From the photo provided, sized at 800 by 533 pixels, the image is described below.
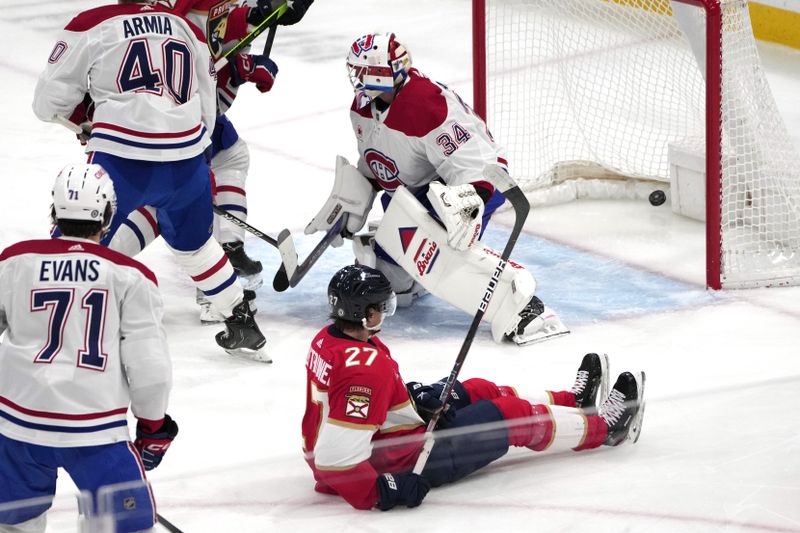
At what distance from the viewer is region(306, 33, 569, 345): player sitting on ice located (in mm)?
4086

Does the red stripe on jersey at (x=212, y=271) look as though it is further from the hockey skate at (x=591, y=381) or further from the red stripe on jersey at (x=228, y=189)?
the hockey skate at (x=591, y=381)

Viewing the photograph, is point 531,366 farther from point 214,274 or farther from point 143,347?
point 143,347

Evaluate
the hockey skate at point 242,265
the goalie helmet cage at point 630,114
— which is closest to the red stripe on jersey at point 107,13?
the hockey skate at point 242,265

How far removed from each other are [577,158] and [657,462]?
7.94ft

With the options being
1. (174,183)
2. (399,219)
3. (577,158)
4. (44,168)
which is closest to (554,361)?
(399,219)

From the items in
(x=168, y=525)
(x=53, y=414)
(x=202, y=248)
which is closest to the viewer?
(x=53, y=414)

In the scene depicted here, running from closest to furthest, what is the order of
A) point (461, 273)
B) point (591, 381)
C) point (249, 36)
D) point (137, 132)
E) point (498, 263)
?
point (591, 381) < point (137, 132) < point (498, 263) < point (461, 273) < point (249, 36)

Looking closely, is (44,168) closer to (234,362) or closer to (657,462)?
(234,362)

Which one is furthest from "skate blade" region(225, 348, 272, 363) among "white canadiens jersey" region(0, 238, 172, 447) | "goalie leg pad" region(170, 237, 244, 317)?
"white canadiens jersey" region(0, 238, 172, 447)

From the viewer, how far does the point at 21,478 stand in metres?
2.48

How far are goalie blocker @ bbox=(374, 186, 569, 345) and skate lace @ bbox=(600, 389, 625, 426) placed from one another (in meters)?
0.76

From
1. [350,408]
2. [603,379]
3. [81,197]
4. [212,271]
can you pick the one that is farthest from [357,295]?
[212,271]

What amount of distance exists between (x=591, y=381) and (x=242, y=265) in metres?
1.57

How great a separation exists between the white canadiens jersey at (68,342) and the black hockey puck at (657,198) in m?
3.12
